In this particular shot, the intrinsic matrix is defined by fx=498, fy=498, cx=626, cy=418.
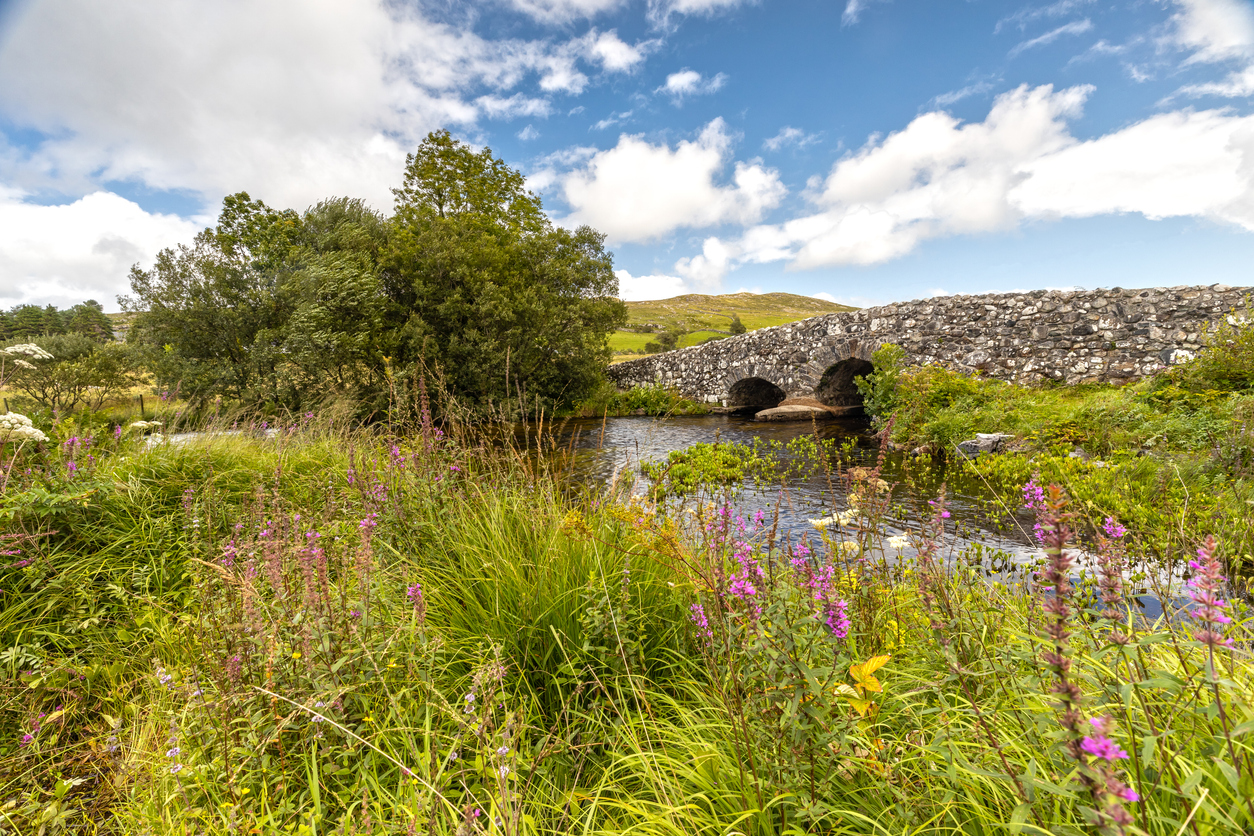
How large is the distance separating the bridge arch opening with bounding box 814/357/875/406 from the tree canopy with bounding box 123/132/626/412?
8345mm

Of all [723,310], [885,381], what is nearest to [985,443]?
[885,381]

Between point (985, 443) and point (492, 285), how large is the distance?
44.4ft

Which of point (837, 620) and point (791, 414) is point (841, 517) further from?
point (791, 414)

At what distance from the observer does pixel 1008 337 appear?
12922 millimetres

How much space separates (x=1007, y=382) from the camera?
496 inches

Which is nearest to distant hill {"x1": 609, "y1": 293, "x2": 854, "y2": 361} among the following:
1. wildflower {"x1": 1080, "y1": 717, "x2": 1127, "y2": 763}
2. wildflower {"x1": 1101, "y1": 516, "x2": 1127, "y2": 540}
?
wildflower {"x1": 1101, "y1": 516, "x2": 1127, "y2": 540}

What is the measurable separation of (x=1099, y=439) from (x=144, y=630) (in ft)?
38.7

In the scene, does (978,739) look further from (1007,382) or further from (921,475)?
(1007,382)

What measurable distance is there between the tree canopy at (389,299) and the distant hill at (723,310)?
40853 mm

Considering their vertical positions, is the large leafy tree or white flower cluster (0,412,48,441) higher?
the large leafy tree

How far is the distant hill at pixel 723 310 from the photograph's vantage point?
3131 inches

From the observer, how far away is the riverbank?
1309 millimetres

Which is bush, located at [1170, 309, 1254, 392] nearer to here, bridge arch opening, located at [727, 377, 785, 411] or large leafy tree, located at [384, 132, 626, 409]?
bridge arch opening, located at [727, 377, 785, 411]

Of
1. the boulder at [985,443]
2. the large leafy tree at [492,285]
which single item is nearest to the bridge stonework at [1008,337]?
the boulder at [985,443]
